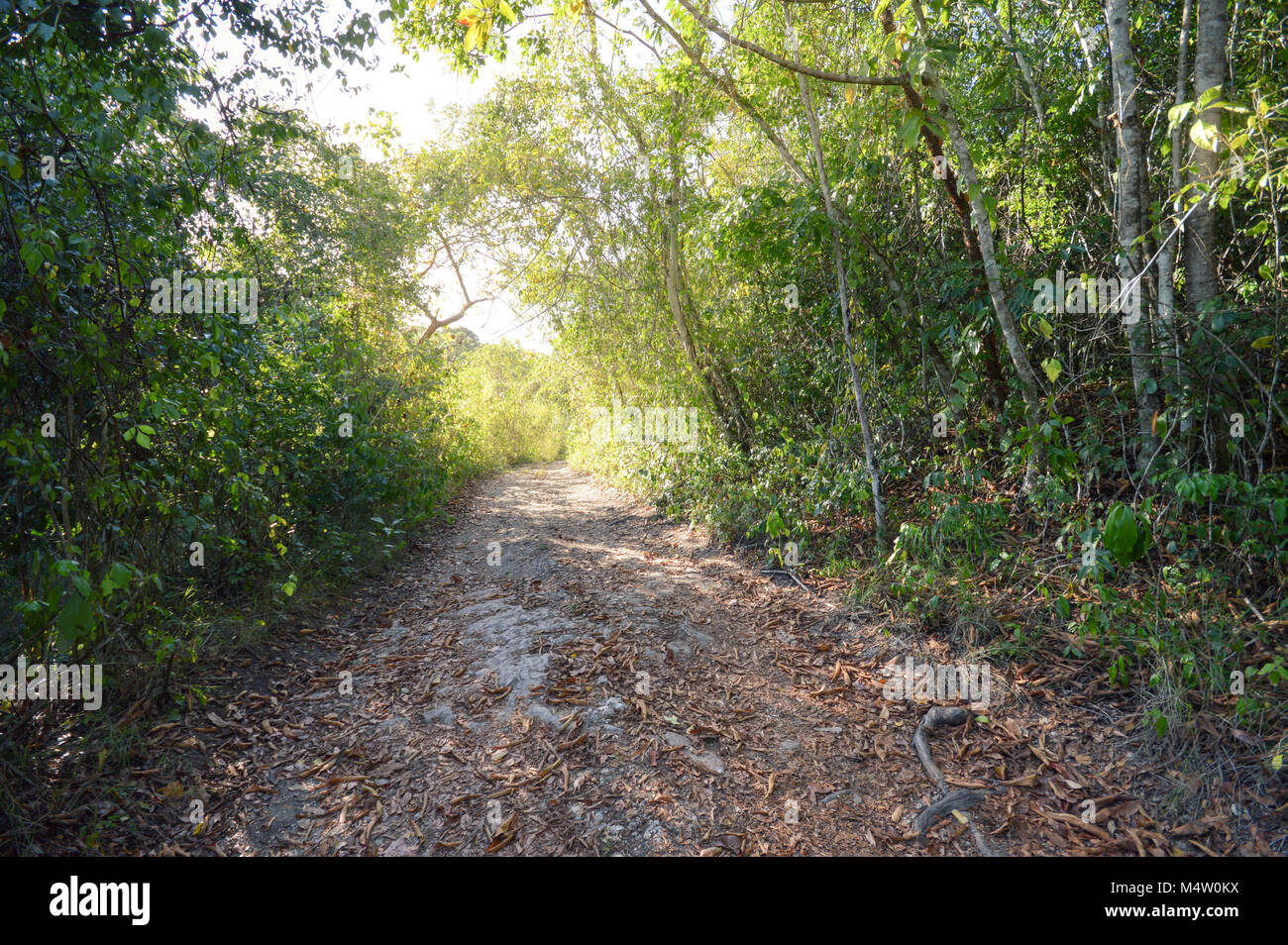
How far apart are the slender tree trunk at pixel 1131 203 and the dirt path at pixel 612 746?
6.11 feet

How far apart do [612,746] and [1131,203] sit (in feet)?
13.5

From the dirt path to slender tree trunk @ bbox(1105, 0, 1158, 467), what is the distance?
1.86 m

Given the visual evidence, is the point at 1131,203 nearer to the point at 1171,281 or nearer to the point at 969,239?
the point at 1171,281

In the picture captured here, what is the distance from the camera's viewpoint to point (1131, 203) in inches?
141

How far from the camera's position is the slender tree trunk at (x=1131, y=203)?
11.3 feet

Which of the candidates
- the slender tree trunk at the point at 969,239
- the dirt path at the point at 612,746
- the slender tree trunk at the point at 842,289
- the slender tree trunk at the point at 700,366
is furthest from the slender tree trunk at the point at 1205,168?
the slender tree trunk at the point at 700,366

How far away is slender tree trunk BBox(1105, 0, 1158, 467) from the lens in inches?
136

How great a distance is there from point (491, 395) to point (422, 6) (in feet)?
47.9

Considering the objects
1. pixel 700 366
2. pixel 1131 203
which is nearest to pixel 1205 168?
pixel 1131 203

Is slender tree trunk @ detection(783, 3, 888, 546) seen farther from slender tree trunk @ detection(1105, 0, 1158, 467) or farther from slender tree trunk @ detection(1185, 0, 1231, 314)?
slender tree trunk @ detection(1185, 0, 1231, 314)

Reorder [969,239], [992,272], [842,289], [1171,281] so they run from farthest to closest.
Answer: [842,289]
[969,239]
[992,272]
[1171,281]

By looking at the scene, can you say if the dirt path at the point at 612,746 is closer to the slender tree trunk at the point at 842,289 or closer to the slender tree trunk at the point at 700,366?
the slender tree trunk at the point at 842,289
